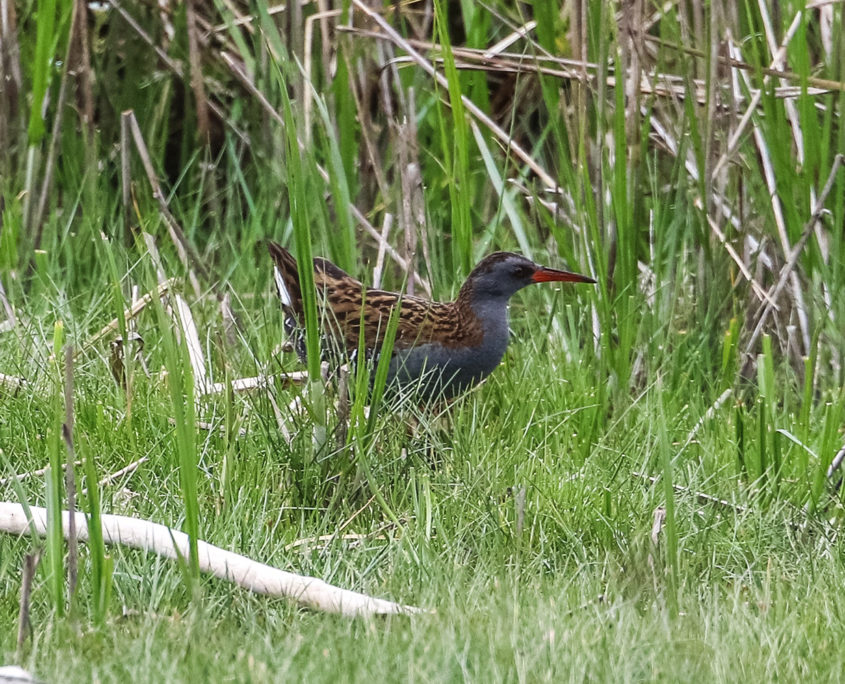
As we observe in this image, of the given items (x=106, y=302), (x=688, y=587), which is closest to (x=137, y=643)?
(x=688, y=587)

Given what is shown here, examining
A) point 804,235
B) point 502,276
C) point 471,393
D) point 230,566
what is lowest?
point 471,393

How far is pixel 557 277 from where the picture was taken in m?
4.26

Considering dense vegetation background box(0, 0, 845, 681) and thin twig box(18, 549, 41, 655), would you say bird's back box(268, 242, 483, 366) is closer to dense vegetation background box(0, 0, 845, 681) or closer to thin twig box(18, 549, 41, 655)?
dense vegetation background box(0, 0, 845, 681)

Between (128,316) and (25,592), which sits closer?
(25,592)

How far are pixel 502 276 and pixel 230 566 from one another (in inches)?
76.1

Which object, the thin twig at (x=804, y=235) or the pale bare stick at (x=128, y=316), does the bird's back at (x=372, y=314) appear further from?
the thin twig at (x=804, y=235)

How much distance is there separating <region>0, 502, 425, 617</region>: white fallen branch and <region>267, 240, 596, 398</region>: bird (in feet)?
4.61

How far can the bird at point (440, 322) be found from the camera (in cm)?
420

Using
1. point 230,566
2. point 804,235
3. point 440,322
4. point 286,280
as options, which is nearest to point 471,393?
point 440,322

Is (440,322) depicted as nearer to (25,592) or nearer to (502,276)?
(502,276)

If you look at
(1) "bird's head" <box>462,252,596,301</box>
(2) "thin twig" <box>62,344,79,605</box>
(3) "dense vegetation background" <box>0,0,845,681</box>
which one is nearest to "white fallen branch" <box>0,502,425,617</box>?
(3) "dense vegetation background" <box>0,0,845,681</box>

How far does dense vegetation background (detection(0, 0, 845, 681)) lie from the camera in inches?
98.4

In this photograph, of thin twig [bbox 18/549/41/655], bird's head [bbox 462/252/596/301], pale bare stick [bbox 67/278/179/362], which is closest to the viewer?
thin twig [bbox 18/549/41/655]

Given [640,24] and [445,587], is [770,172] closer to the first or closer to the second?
[640,24]
